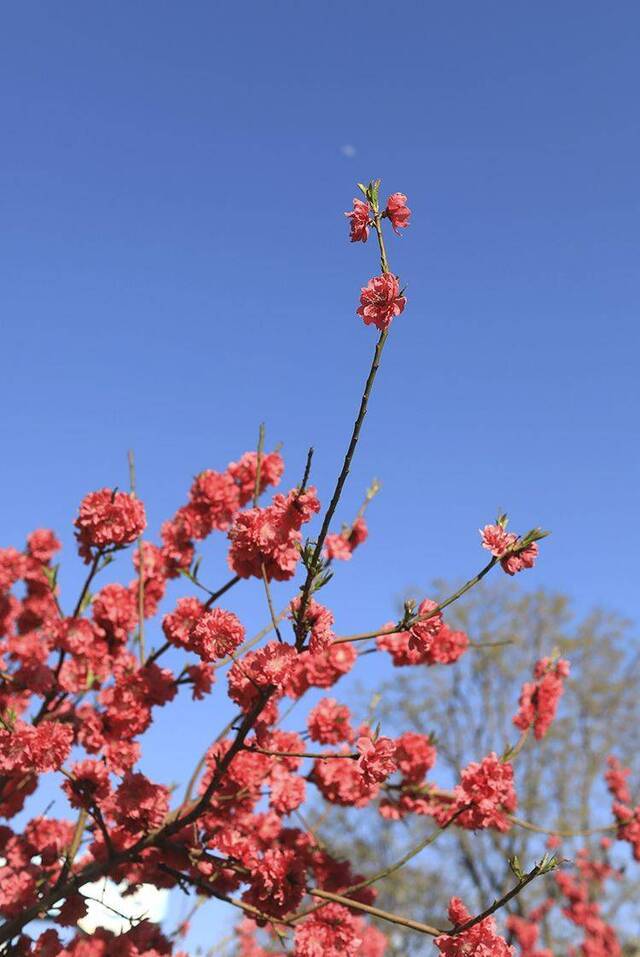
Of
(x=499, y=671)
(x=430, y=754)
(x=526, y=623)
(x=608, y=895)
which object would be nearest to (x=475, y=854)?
(x=608, y=895)

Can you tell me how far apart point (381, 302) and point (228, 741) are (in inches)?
107

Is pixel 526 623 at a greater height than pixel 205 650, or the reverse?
pixel 526 623

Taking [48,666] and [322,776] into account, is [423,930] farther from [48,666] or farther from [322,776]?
[48,666]

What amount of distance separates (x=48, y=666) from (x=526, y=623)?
17239 millimetres

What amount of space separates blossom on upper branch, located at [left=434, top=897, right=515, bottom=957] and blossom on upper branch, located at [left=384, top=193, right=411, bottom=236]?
237 centimetres

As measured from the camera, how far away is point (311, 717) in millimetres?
4508

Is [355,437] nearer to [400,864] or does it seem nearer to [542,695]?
[400,864]

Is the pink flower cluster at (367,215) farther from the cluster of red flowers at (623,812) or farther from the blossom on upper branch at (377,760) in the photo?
the cluster of red flowers at (623,812)

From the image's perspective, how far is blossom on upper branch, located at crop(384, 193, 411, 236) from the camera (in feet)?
7.92

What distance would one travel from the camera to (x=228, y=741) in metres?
4.14

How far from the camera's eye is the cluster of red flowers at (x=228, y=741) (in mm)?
2736

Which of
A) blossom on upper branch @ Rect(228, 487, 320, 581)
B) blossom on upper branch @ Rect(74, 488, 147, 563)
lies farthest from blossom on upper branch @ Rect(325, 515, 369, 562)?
blossom on upper branch @ Rect(228, 487, 320, 581)

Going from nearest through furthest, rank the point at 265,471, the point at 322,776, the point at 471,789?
the point at 471,789
the point at 322,776
the point at 265,471

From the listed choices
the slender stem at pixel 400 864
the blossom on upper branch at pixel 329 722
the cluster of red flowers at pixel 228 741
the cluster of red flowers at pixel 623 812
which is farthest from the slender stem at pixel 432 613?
the cluster of red flowers at pixel 623 812
